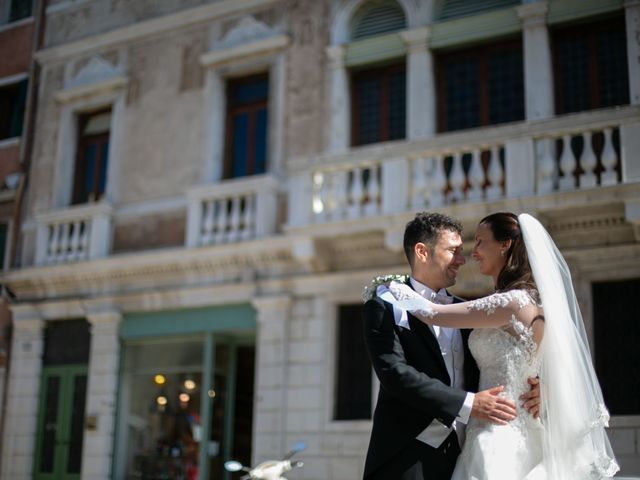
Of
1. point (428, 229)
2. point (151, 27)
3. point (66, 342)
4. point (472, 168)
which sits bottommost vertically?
point (428, 229)

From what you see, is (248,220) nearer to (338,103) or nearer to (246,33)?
(338,103)

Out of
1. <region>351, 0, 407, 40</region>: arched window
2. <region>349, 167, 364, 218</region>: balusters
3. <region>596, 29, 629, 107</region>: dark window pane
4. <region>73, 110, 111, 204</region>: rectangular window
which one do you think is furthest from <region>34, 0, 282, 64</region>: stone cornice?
<region>596, 29, 629, 107</region>: dark window pane

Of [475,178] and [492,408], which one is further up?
[475,178]

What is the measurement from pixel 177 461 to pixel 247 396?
1.36 m

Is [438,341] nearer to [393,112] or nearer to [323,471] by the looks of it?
[323,471]

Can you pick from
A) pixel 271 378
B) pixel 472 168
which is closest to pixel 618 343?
pixel 472 168

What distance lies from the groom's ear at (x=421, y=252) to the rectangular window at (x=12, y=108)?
13.6 m

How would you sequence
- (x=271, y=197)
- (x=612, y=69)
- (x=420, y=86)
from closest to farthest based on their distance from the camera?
(x=612, y=69), (x=420, y=86), (x=271, y=197)

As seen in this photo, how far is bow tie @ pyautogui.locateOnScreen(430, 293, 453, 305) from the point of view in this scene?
446 centimetres

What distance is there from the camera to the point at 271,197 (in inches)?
531

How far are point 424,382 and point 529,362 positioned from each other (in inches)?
22.0

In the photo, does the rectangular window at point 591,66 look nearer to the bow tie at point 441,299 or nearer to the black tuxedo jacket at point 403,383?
the bow tie at point 441,299

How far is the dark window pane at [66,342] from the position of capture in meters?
15.0

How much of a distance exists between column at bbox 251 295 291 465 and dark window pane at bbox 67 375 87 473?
3171mm
